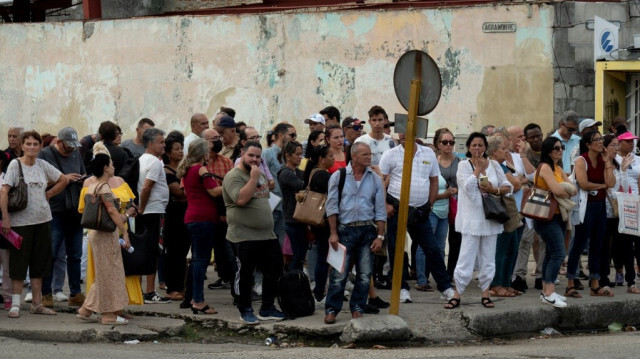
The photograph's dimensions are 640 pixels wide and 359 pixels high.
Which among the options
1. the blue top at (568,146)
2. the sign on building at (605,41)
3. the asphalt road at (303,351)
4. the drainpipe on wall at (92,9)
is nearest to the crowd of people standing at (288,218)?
the asphalt road at (303,351)

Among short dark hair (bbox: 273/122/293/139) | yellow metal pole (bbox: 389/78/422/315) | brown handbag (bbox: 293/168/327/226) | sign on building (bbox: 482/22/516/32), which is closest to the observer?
yellow metal pole (bbox: 389/78/422/315)

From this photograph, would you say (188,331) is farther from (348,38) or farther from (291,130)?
(348,38)

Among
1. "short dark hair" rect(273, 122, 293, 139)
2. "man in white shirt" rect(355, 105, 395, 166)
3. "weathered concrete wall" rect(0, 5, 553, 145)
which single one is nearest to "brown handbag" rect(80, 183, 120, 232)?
"short dark hair" rect(273, 122, 293, 139)

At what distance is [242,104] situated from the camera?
70.4 ft

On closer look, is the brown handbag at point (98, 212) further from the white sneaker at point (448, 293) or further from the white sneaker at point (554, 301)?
the white sneaker at point (554, 301)

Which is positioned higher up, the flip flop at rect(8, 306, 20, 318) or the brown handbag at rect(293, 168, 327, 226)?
the brown handbag at rect(293, 168, 327, 226)

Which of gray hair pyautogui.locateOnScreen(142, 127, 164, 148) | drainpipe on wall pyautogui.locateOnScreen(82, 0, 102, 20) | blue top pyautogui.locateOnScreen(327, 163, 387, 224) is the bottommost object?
blue top pyautogui.locateOnScreen(327, 163, 387, 224)

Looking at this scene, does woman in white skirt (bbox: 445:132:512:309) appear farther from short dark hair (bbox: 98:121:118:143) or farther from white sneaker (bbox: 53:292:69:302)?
white sneaker (bbox: 53:292:69:302)

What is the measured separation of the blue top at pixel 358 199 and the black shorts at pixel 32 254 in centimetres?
316

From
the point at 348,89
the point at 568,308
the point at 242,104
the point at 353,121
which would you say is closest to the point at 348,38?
the point at 348,89

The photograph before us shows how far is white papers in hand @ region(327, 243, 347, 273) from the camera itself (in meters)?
11.3

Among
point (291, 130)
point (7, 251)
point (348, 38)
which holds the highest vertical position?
point (348, 38)

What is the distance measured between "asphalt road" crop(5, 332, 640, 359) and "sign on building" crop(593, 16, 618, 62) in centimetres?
834

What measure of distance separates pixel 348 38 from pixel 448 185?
7.19 m
